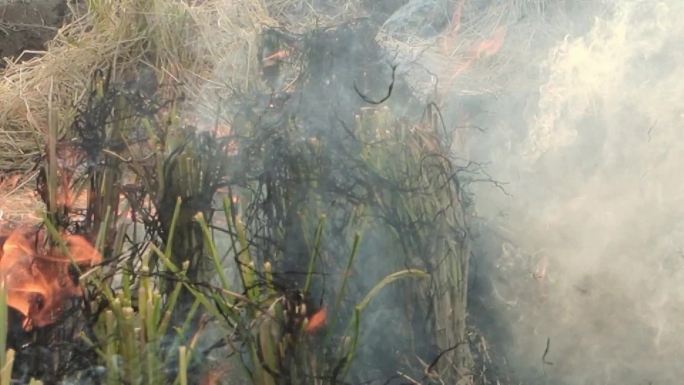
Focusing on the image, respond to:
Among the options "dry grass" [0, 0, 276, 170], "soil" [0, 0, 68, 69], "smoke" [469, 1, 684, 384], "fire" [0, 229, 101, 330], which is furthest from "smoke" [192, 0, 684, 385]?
"soil" [0, 0, 68, 69]

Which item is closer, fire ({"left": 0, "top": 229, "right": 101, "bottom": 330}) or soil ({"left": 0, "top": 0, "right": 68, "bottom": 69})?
fire ({"left": 0, "top": 229, "right": 101, "bottom": 330})

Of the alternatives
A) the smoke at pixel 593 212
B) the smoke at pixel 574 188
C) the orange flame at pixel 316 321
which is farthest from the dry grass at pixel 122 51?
the orange flame at pixel 316 321

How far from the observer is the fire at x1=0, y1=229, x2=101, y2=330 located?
265cm

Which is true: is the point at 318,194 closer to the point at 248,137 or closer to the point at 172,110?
the point at 248,137

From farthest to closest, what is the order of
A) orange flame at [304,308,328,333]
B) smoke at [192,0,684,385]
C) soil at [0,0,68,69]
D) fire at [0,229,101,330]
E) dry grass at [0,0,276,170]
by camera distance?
1. soil at [0,0,68,69]
2. dry grass at [0,0,276,170]
3. smoke at [192,0,684,385]
4. fire at [0,229,101,330]
5. orange flame at [304,308,328,333]

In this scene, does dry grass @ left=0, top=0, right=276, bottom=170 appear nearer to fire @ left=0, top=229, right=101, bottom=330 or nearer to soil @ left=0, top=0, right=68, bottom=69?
soil @ left=0, top=0, right=68, bottom=69

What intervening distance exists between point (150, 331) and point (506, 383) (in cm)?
159

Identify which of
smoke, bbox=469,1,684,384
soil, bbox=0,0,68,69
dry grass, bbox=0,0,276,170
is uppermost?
soil, bbox=0,0,68,69

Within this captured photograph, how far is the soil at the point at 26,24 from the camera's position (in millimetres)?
7844

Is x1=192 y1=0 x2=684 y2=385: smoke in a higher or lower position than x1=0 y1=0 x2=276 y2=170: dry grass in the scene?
lower

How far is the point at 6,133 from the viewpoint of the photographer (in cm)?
645

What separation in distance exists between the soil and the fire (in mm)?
5404

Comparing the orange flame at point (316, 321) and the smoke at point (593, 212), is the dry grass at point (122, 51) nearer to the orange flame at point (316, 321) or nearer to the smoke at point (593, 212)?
the smoke at point (593, 212)

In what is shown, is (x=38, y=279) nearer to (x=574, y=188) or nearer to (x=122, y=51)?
(x=574, y=188)
